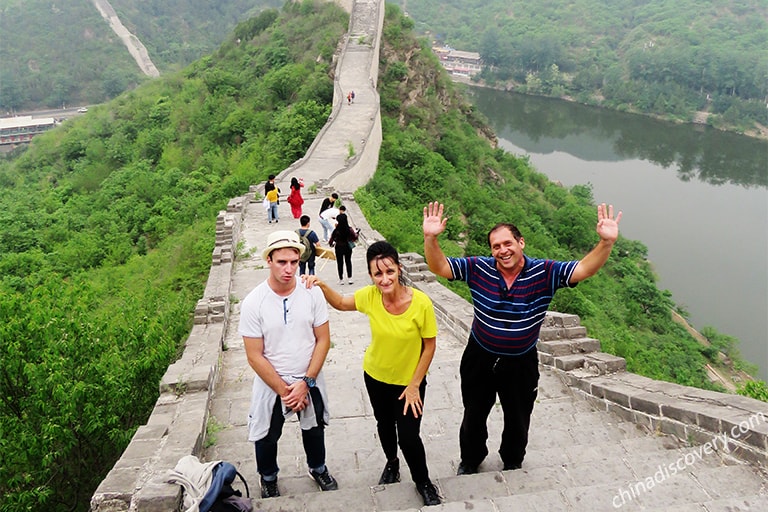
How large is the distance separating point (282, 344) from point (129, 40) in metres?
82.1

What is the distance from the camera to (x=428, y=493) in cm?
317

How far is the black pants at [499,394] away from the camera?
3.33m

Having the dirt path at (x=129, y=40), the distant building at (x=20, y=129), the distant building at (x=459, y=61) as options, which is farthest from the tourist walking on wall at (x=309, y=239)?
the dirt path at (x=129, y=40)

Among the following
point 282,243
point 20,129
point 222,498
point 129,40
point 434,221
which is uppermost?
point 129,40

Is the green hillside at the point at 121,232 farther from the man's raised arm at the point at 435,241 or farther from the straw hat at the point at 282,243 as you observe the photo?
the man's raised arm at the point at 435,241

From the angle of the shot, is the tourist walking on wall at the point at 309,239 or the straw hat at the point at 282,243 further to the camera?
the tourist walking on wall at the point at 309,239

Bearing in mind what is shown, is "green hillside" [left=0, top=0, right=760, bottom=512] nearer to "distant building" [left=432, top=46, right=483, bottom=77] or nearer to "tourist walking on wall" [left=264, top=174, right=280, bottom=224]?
"tourist walking on wall" [left=264, top=174, right=280, bottom=224]

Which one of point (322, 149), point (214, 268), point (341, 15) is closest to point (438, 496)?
point (214, 268)

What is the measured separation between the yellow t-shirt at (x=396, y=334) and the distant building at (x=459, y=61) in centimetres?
6864

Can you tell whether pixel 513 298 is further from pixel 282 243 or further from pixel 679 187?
pixel 679 187

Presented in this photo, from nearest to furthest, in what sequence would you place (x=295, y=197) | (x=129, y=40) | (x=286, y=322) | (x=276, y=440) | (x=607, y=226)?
1. (x=607, y=226)
2. (x=286, y=322)
3. (x=276, y=440)
4. (x=295, y=197)
5. (x=129, y=40)

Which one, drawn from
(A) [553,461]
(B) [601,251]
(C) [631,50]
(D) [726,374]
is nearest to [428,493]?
(A) [553,461]

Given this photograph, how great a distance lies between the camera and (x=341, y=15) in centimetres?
3034

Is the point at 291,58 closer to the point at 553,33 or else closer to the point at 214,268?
the point at 214,268
